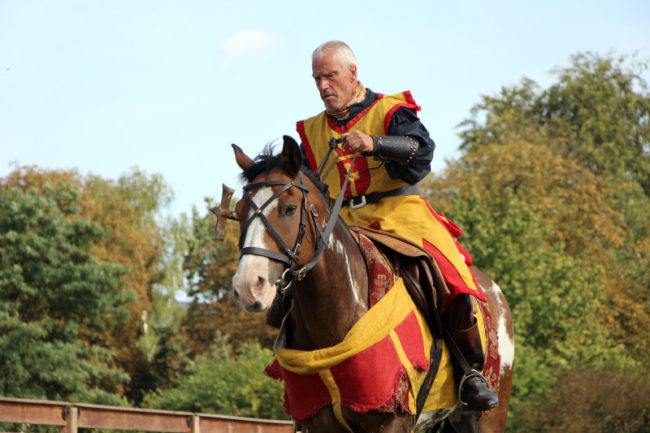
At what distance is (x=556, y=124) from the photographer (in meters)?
46.4

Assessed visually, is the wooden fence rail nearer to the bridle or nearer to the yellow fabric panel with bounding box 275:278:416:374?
the yellow fabric panel with bounding box 275:278:416:374

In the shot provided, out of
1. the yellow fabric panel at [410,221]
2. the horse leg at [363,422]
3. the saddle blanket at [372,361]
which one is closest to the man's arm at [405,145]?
the yellow fabric panel at [410,221]

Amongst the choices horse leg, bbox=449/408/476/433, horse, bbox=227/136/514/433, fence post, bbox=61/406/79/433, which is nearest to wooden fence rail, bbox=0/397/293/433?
fence post, bbox=61/406/79/433

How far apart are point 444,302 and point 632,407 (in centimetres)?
1264

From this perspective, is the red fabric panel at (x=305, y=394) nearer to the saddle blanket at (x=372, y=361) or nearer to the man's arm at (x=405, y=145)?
the saddle blanket at (x=372, y=361)

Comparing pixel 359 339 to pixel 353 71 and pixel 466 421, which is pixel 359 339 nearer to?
pixel 353 71

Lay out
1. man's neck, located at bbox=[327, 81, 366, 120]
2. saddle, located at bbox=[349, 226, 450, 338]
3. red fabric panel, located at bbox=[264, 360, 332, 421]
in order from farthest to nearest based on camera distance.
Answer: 1. man's neck, located at bbox=[327, 81, 366, 120]
2. saddle, located at bbox=[349, 226, 450, 338]
3. red fabric panel, located at bbox=[264, 360, 332, 421]

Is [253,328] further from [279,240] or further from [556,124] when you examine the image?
[279,240]

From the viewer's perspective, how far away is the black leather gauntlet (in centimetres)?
562

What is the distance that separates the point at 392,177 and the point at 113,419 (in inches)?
190

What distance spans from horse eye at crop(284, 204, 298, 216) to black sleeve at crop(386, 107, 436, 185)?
4.38 feet

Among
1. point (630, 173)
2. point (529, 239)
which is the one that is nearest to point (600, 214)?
point (630, 173)

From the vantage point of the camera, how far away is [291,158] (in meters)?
4.95

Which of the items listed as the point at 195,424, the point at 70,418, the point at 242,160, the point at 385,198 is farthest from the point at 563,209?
the point at 242,160
